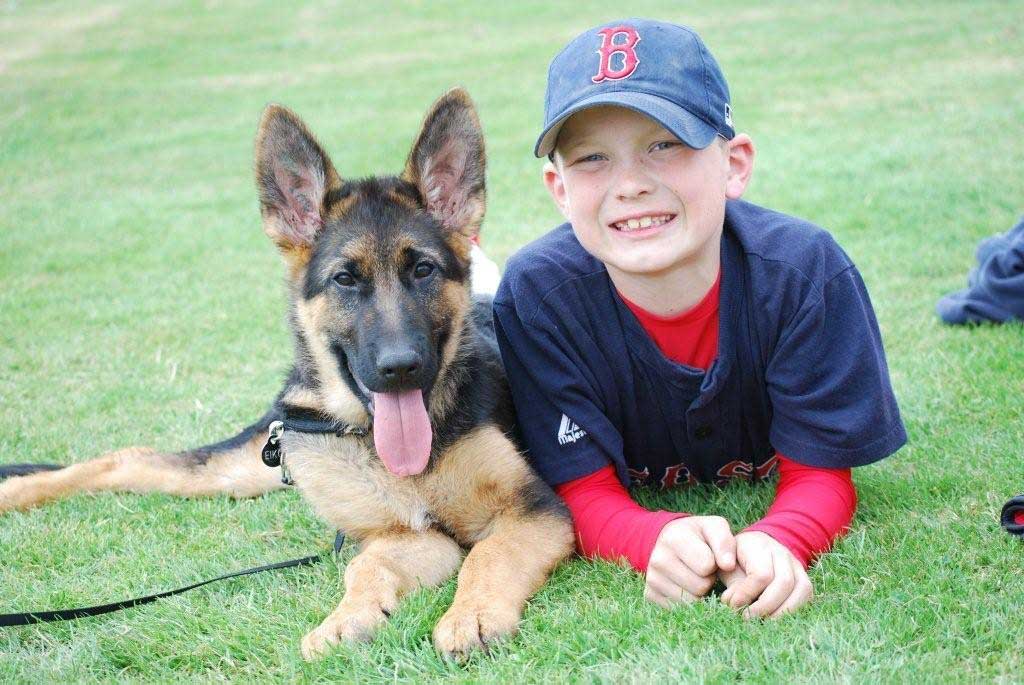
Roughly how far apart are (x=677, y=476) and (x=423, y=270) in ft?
4.80

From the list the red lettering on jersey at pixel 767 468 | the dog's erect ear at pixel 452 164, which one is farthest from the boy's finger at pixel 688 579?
the dog's erect ear at pixel 452 164

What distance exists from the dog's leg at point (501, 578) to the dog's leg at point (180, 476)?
1.62 m

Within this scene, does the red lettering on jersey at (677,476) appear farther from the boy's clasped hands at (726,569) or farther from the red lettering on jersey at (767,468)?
the boy's clasped hands at (726,569)

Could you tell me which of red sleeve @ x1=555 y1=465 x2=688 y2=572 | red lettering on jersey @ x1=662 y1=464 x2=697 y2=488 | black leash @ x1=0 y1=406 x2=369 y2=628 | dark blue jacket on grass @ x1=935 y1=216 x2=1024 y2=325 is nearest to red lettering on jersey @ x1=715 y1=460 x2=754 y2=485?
red lettering on jersey @ x1=662 y1=464 x2=697 y2=488

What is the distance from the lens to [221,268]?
1012cm

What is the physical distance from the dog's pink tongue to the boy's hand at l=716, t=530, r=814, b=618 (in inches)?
49.0

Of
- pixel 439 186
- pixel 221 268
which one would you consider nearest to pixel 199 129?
pixel 221 268

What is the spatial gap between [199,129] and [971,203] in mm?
12861

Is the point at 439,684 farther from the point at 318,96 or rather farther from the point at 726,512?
the point at 318,96

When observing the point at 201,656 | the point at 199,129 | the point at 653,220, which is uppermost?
the point at 653,220

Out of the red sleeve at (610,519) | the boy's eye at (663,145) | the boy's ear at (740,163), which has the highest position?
the boy's eye at (663,145)

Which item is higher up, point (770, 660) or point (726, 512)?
point (770, 660)

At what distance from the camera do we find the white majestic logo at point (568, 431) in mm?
4180

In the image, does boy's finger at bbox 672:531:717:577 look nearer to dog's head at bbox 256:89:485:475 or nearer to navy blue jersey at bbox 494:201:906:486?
navy blue jersey at bbox 494:201:906:486
